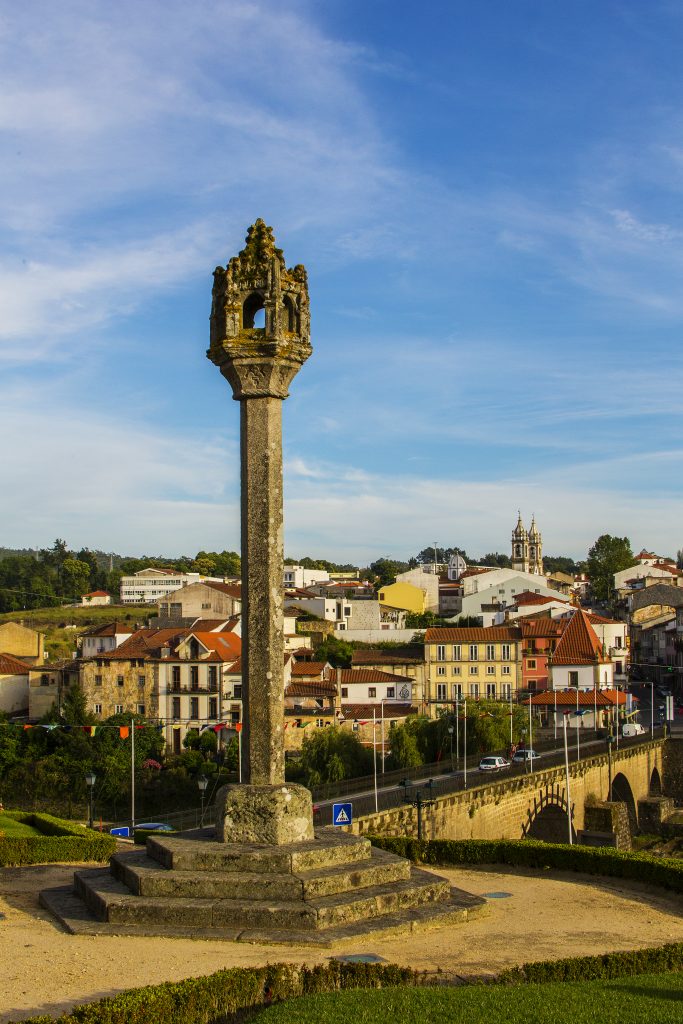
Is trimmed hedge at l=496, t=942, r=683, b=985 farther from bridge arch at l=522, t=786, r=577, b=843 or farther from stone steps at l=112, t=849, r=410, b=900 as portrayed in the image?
bridge arch at l=522, t=786, r=577, b=843

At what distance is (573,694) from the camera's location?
6425 centimetres

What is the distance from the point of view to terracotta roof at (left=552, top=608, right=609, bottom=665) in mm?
67750

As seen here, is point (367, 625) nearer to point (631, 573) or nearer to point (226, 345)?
point (631, 573)

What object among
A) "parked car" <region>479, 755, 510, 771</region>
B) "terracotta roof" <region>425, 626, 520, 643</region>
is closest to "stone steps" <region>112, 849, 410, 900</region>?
"parked car" <region>479, 755, 510, 771</region>

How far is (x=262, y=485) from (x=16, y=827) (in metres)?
14.4

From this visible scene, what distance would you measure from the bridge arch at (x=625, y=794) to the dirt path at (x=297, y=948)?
112 feet

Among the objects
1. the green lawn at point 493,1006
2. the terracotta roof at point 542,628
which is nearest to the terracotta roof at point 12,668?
the terracotta roof at point 542,628

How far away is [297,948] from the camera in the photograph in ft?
39.9

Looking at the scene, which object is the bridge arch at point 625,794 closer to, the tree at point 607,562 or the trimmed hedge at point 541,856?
the trimmed hedge at point 541,856

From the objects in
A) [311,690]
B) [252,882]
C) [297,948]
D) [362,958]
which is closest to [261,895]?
[252,882]

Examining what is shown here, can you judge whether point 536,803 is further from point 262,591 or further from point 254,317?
point 254,317

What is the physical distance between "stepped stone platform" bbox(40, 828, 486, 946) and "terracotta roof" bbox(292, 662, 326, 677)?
169ft

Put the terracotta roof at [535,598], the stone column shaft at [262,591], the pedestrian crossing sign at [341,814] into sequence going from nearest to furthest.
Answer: the stone column shaft at [262,591]
the pedestrian crossing sign at [341,814]
the terracotta roof at [535,598]

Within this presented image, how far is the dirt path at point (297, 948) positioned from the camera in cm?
1083
